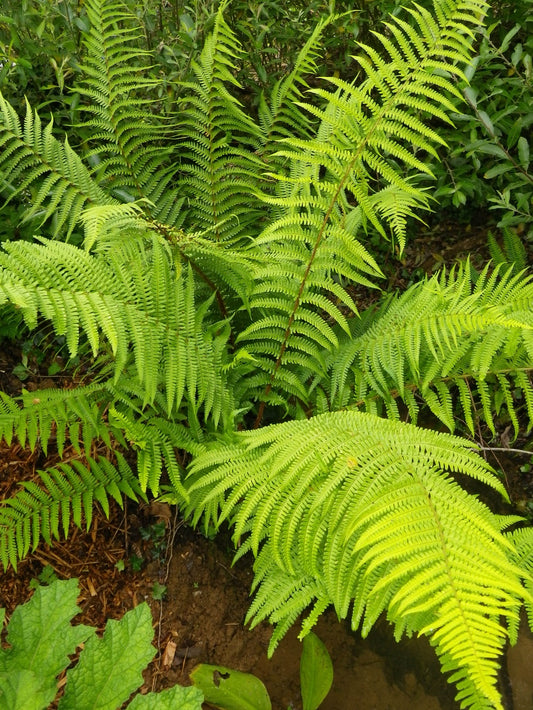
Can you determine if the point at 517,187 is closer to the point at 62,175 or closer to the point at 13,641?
the point at 62,175

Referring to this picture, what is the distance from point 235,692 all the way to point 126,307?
1.36 meters

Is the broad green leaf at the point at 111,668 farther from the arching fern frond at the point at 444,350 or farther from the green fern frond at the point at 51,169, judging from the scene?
the green fern frond at the point at 51,169

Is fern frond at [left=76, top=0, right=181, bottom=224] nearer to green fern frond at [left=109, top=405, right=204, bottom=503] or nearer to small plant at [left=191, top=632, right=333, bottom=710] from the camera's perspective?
green fern frond at [left=109, top=405, right=204, bottom=503]

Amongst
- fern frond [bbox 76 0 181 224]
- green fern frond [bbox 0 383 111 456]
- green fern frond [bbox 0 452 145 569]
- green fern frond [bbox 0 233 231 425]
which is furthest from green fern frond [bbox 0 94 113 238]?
green fern frond [bbox 0 452 145 569]

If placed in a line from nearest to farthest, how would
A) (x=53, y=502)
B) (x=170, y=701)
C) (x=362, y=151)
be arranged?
(x=170, y=701) < (x=362, y=151) < (x=53, y=502)

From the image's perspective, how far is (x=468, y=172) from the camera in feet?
8.93

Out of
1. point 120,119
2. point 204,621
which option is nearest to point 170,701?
point 204,621

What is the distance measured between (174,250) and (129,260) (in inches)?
6.6

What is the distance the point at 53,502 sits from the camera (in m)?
2.03

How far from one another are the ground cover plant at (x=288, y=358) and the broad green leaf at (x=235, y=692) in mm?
243

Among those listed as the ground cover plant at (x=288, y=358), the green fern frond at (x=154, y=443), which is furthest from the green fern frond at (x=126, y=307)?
the green fern frond at (x=154, y=443)

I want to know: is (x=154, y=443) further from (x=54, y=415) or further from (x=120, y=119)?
(x=120, y=119)

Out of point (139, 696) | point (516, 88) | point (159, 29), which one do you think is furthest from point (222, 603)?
point (159, 29)

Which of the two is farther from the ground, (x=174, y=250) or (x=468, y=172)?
(x=468, y=172)
